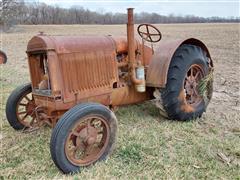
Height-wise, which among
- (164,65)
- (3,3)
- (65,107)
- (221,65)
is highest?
(3,3)

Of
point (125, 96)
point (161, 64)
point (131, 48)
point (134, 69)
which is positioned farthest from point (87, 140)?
point (161, 64)

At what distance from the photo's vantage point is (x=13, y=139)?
3758mm

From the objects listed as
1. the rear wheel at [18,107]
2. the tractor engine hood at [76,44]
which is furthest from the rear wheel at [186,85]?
the rear wheel at [18,107]

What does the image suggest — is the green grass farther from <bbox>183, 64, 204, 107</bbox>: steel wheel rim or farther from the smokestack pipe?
the smokestack pipe

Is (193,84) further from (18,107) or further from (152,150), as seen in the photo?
(18,107)

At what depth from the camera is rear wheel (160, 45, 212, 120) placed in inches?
156

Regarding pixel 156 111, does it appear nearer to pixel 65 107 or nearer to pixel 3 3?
pixel 65 107

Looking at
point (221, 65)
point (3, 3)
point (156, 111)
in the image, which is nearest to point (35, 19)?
point (3, 3)

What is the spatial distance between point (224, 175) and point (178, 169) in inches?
17.2

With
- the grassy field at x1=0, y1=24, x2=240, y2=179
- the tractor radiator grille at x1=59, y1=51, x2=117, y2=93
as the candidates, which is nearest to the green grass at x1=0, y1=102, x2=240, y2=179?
the grassy field at x1=0, y1=24, x2=240, y2=179

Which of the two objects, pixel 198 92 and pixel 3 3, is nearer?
pixel 198 92

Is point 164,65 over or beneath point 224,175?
over

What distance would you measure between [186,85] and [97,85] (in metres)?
1.40

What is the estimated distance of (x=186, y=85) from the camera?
13.9 feet
